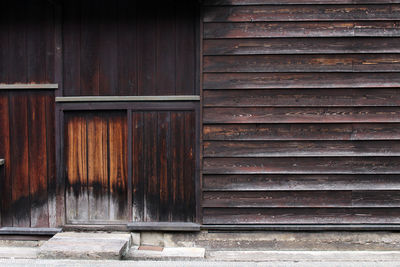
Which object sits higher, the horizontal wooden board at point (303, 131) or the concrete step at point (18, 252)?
the horizontal wooden board at point (303, 131)

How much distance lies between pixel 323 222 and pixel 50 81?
3586mm

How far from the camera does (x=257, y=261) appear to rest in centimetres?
414

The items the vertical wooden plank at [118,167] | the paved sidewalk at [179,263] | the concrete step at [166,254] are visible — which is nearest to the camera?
the paved sidewalk at [179,263]


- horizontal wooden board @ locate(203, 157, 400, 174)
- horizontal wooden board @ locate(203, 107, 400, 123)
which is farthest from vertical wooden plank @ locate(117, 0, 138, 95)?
horizontal wooden board @ locate(203, 157, 400, 174)

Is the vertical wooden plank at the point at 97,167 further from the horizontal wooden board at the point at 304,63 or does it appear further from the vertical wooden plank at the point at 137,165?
the horizontal wooden board at the point at 304,63

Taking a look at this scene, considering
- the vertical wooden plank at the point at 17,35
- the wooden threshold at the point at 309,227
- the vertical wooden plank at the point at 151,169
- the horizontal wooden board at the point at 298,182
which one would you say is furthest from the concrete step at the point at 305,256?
the vertical wooden plank at the point at 17,35

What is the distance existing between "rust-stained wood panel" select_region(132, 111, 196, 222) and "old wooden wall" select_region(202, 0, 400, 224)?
24 centimetres

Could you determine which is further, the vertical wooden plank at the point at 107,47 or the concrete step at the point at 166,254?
the vertical wooden plank at the point at 107,47

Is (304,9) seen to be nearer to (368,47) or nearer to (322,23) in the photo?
(322,23)

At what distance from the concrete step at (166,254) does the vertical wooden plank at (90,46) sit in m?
1.90

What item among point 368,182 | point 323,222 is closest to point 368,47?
point 368,182

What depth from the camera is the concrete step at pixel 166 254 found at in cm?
416

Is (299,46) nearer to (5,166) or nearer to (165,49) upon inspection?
(165,49)

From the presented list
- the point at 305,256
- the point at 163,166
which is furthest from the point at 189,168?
the point at 305,256
